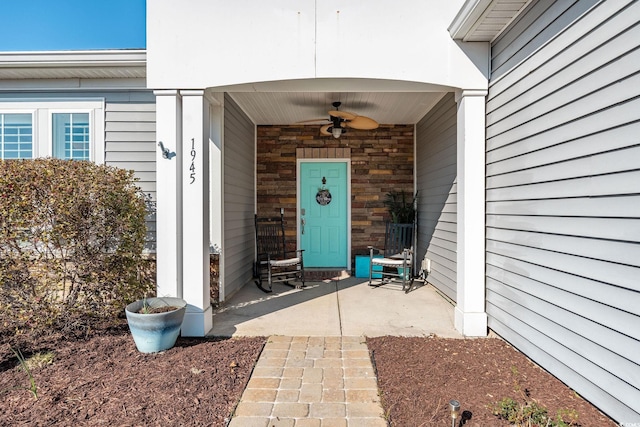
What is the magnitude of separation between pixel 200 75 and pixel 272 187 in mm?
2821

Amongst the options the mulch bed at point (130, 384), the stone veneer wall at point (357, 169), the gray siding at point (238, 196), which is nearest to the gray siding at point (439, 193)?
the stone veneer wall at point (357, 169)

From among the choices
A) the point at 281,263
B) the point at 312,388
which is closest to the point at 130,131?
the point at 281,263

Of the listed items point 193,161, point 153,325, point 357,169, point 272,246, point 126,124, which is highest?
point 126,124

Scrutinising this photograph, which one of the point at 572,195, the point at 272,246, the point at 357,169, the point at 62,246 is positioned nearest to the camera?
the point at 572,195

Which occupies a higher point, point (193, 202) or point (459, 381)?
point (193, 202)

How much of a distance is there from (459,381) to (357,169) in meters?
3.95

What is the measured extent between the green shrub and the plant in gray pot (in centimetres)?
50

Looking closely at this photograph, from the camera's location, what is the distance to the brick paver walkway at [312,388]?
1922 mm

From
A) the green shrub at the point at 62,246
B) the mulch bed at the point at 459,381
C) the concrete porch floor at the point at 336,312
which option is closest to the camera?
the mulch bed at the point at 459,381

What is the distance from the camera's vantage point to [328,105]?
4828 millimetres

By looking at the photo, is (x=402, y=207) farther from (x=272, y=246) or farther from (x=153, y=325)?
(x=153, y=325)

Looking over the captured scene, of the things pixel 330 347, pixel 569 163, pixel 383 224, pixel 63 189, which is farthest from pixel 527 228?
pixel 63 189

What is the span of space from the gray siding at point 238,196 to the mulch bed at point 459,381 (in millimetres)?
2190

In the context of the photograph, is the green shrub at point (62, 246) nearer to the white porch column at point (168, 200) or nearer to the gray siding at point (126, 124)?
the white porch column at point (168, 200)
